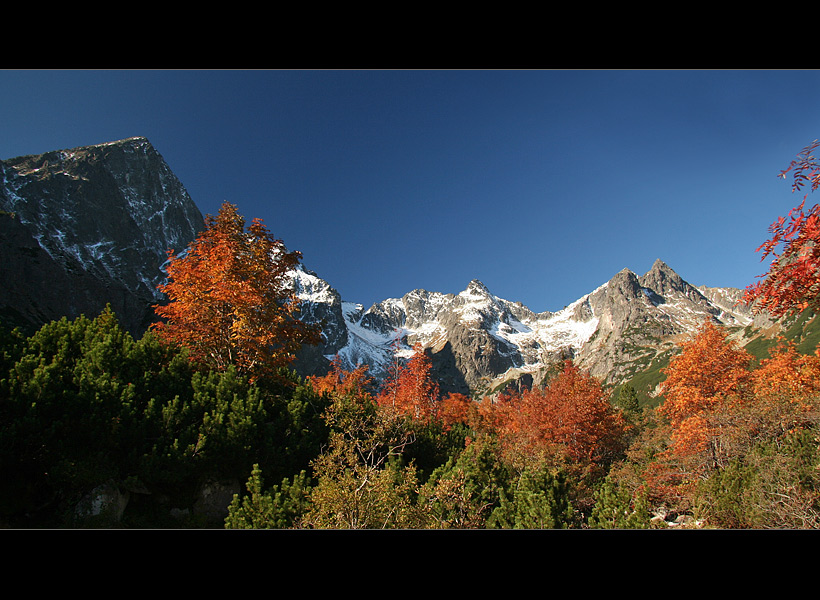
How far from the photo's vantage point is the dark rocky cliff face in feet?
271

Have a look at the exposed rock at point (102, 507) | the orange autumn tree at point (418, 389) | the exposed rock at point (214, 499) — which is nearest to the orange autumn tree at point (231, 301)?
the exposed rock at point (214, 499)

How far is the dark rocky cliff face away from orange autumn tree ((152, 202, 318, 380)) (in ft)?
233

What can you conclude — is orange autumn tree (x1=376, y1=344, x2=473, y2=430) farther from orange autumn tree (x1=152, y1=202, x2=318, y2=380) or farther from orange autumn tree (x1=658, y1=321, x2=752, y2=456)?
orange autumn tree (x1=152, y1=202, x2=318, y2=380)

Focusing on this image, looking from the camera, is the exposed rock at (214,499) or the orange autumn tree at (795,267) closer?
the orange autumn tree at (795,267)

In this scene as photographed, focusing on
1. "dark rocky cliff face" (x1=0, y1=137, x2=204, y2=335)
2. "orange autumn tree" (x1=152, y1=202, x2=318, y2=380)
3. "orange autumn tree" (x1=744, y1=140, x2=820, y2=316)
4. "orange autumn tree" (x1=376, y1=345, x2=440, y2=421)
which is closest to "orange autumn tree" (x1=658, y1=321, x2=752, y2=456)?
"orange autumn tree" (x1=744, y1=140, x2=820, y2=316)

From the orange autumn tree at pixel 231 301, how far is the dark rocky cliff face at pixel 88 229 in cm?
7112

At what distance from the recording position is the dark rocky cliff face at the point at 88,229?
82.6 m

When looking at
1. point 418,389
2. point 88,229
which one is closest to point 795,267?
point 418,389

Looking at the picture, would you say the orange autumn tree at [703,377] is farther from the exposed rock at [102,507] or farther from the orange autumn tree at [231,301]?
the exposed rock at [102,507]

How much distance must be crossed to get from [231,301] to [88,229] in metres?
146

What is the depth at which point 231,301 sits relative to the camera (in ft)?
37.4

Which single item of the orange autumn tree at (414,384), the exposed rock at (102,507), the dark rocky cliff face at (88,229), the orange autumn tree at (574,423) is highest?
the dark rocky cliff face at (88,229)

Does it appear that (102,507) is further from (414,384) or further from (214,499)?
(414,384)
